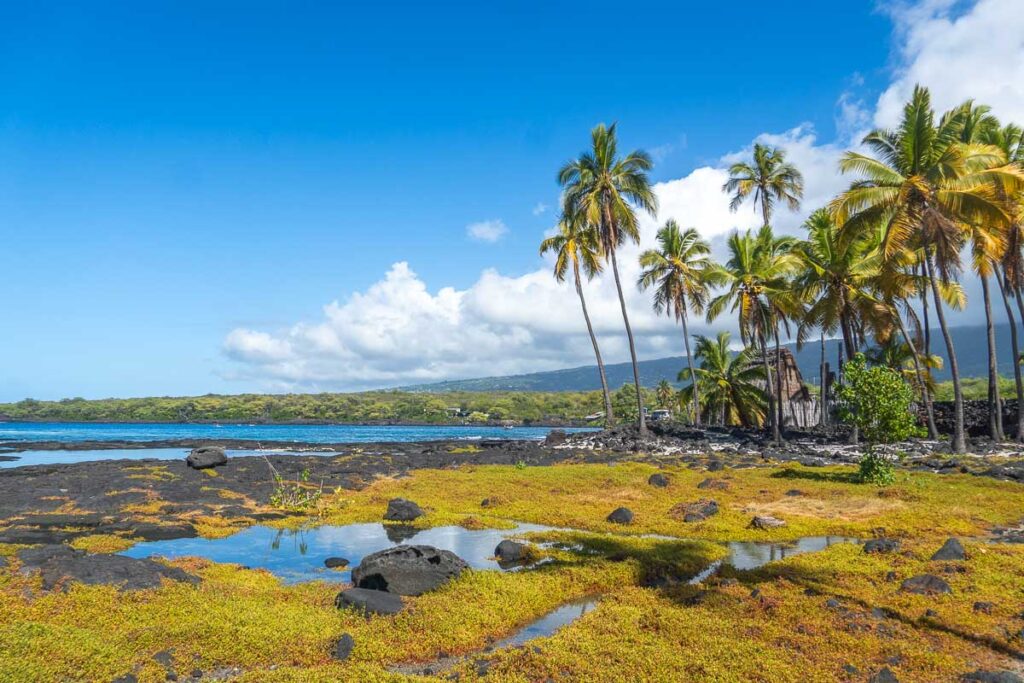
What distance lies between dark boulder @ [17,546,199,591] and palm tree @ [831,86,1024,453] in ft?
96.0

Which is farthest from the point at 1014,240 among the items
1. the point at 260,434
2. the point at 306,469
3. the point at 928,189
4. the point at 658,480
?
the point at 260,434

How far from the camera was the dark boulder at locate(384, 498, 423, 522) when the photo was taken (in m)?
20.5

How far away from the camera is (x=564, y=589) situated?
12500mm

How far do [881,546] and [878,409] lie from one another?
37.2ft

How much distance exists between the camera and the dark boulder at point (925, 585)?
448 inches

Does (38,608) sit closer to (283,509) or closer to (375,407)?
(283,509)

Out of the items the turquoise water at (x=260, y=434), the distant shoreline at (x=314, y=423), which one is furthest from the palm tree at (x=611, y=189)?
the distant shoreline at (x=314, y=423)

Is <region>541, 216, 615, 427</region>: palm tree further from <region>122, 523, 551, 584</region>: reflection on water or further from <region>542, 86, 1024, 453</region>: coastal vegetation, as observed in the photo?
<region>122, 523, 551, 584</region>: reflection on water

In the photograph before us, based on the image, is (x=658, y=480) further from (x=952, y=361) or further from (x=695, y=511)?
(x=952, y=361)

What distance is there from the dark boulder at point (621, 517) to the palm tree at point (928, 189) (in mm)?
17654

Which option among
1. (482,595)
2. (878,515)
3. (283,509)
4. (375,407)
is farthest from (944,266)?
(375,407)

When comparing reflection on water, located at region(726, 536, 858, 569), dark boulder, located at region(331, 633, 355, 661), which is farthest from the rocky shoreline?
reflection on water, located at region(726, 536, 858, 569)

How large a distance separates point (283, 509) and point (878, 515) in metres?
20.7

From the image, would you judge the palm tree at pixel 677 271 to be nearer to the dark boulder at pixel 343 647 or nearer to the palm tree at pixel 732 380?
the palm tree at pixel 732 380
